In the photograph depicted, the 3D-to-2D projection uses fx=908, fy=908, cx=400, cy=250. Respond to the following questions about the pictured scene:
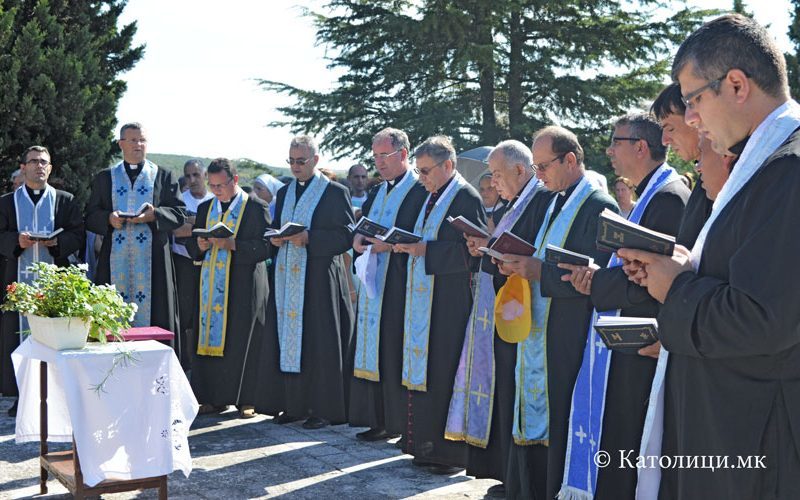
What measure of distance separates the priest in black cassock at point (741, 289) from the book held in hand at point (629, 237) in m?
0.10

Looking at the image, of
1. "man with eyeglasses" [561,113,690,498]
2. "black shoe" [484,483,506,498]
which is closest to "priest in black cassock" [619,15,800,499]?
"man with eyeglasses" [561,113,690,498]

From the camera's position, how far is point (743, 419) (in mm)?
2594

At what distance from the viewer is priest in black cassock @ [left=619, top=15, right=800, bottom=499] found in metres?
2.46

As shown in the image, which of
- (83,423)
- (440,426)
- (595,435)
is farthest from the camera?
(440,426)

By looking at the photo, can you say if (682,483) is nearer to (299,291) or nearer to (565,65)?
(299,291)

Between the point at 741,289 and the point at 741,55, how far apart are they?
0.69 meters

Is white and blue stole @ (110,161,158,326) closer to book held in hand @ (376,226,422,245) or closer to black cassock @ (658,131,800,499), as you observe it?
book held in hand @ (376,226,422,245)

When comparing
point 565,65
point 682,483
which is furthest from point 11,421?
point 565,65

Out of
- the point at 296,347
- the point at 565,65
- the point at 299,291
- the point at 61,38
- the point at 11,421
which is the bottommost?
the point at 11,421

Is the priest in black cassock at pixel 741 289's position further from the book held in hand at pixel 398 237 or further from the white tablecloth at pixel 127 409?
the book held in hand at pixel 398 237

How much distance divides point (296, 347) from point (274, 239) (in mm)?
1021

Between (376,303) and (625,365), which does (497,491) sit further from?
(376,303)

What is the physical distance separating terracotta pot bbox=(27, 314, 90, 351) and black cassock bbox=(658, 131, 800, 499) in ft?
12.2

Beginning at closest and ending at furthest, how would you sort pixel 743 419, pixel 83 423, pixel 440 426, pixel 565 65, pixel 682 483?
1. pixel 743 419
2. pixel 682 483
3. pixel 83 423
4. pixel 440 426
5. pixel 565 65
